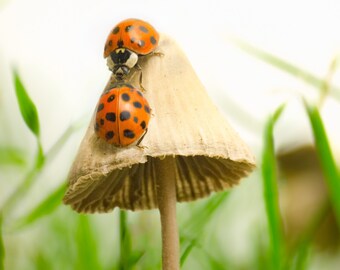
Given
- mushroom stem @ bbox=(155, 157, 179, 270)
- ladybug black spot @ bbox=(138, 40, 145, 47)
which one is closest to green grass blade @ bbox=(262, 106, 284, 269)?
mushroom stem @ bbox=(155, 157, 179, 270)

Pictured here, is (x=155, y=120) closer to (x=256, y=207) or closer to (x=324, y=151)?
(x=324, y=151)

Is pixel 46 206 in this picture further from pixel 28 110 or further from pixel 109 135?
pixel 109 135

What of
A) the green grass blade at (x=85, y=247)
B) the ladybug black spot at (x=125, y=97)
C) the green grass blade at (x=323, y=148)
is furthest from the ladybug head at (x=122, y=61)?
the green grass blade at (x=85, y=247)

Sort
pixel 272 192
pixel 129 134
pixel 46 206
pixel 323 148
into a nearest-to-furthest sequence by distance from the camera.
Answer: pixel 129 134, pixel 323 148, pixel 272 192, pixel 46 206

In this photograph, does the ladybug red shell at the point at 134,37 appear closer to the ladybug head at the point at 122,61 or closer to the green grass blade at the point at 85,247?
the ladybug head at the point at 122,61

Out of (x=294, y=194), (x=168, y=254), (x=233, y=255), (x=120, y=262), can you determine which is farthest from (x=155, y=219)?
(x=168, y=254)

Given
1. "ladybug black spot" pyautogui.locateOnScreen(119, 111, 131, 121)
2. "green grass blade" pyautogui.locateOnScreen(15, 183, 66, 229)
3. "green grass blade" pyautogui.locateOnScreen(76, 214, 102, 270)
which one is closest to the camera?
"ladybug black spot" pyautogui.locateOnScreen(119, 111, 131, 121)

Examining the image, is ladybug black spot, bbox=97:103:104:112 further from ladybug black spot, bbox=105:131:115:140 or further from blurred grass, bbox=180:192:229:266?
blurred grass, bbox=180:192:229:266

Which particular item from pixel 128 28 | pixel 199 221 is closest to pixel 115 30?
pixel 128 28
